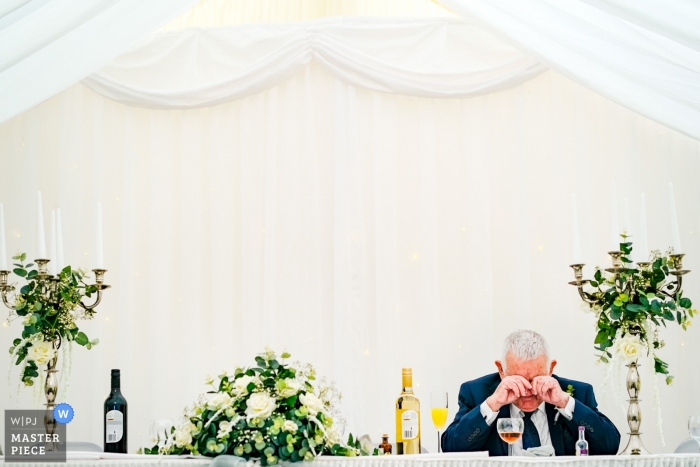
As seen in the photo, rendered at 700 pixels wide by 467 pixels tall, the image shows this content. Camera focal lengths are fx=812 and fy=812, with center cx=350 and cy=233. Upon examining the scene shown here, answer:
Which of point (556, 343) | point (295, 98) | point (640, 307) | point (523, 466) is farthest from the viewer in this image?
point (295, 98)

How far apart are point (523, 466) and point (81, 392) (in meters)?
2.71

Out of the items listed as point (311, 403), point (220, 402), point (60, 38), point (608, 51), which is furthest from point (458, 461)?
point (60, 38)

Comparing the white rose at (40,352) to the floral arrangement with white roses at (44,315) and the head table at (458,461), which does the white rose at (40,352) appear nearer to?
the floral arrangement with white roses at (44,315)

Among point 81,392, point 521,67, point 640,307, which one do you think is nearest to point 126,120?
point 81,392

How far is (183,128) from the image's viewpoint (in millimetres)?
4238

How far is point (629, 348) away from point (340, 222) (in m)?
1.88

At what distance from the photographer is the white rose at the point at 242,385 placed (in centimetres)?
214

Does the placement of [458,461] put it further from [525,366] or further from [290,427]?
[525,366]

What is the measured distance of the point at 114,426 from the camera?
254cm

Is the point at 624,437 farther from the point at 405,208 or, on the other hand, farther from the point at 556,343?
the point at 405,208

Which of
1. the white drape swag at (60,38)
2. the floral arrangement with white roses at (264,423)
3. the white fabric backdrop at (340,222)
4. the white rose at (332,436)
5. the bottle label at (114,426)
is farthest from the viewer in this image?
the white fabric backdrop at (340,222)

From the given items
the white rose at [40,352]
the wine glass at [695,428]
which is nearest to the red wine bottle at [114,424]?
the white rose at [40,352]

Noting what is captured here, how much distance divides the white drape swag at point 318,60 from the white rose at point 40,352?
181 cm

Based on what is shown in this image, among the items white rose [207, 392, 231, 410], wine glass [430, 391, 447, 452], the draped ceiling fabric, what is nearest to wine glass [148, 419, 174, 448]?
white rose [207, 392, 231, 410]
